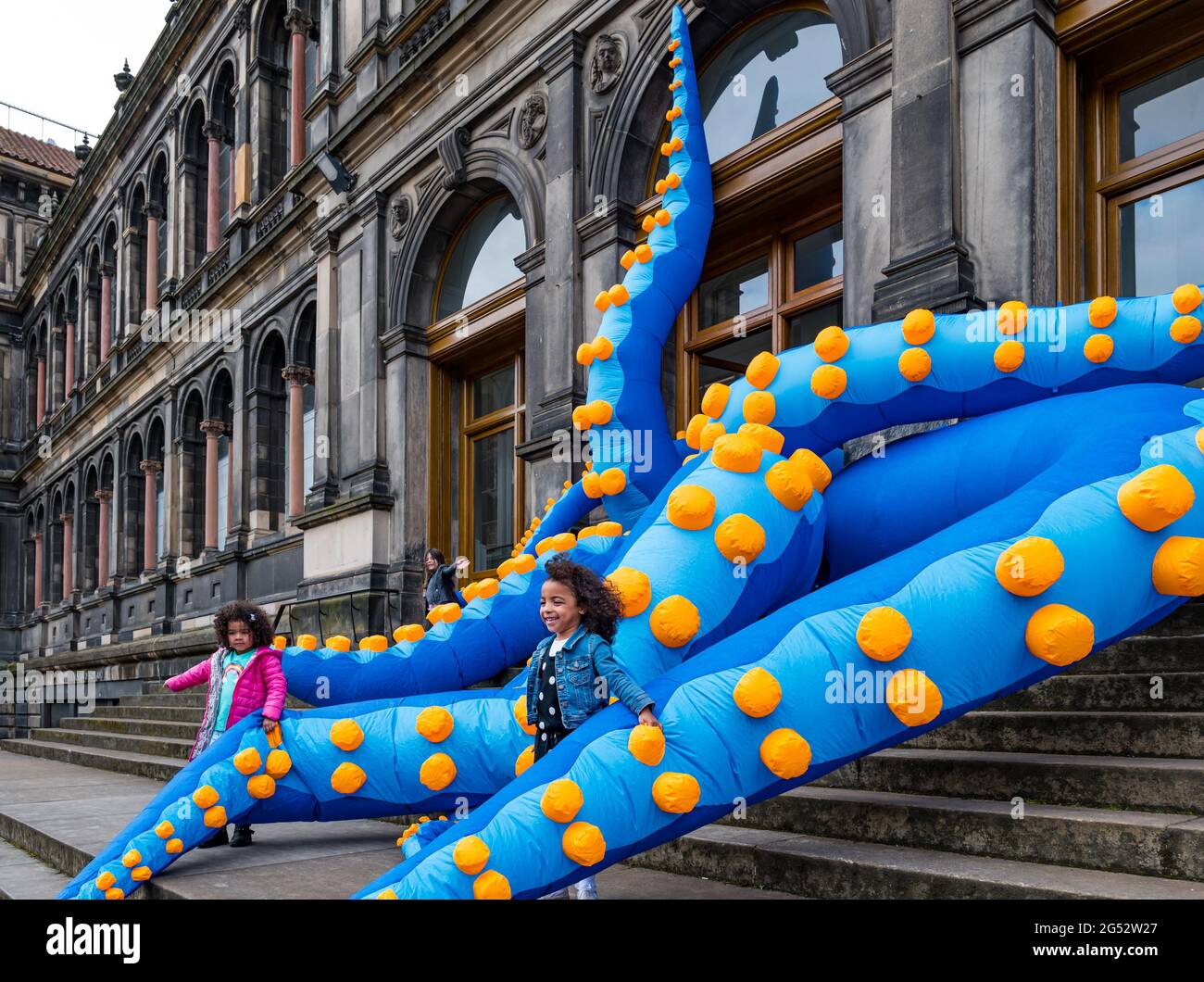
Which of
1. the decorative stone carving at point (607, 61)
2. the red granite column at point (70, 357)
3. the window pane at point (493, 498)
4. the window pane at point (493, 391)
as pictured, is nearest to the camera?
the decorative stone carving at point (607, 61)

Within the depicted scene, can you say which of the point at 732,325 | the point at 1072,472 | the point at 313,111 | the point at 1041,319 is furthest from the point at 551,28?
the point at 1072,472

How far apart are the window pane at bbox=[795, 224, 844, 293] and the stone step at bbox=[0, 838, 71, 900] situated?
22.0ft

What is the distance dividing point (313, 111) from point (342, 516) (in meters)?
6.04

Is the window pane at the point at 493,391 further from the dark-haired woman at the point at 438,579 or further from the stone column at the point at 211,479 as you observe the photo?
the stone column at the point at 211,479

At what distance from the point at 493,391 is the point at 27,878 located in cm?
767

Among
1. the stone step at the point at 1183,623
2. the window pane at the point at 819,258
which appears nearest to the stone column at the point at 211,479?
the window pane at the point at 819,258

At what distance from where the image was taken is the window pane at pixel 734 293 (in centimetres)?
913

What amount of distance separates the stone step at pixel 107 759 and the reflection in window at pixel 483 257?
5.86 m

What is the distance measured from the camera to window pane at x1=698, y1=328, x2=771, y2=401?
910 cm

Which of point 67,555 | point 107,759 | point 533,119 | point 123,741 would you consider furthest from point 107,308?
point 533,119

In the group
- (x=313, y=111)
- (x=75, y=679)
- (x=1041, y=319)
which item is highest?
(x=313, y=111)

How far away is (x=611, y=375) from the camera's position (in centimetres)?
589

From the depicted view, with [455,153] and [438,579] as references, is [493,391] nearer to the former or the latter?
[455,153]
